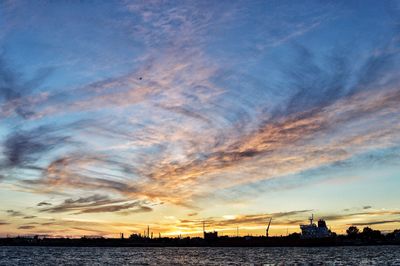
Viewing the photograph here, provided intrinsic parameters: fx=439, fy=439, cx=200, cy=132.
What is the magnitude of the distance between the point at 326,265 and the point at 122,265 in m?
55.8

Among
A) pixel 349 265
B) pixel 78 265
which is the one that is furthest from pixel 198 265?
pixel 349 265

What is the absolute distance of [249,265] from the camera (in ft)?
387

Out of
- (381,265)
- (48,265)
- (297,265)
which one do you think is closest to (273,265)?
(297,265)

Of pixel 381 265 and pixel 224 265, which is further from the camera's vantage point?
pixel 224 265

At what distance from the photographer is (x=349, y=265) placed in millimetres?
116062

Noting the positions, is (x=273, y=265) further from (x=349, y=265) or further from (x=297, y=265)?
(x=349, y=265)

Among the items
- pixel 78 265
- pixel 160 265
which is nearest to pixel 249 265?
pixel 160 265

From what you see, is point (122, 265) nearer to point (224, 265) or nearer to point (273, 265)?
point (224, 265)

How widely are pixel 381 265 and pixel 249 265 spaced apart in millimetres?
33914

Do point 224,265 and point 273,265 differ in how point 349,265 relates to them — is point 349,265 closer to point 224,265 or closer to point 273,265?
point 273,265

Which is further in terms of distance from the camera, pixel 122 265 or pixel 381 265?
pixel 122 265

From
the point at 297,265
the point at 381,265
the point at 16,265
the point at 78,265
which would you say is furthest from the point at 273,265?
the point at 16,265

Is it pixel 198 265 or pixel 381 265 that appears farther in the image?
pixel 198 265

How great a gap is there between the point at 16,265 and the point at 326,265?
82.8 meters
